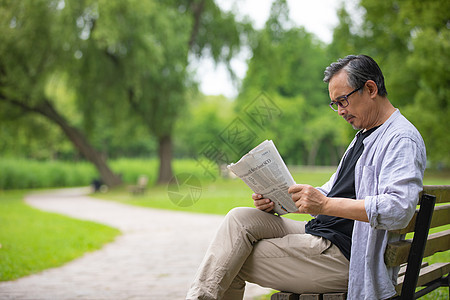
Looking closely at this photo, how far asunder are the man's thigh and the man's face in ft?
1.92

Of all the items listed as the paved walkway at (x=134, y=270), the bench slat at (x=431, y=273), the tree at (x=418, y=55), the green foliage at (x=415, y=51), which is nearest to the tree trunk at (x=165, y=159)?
the green foliage at (x=415, y=51)

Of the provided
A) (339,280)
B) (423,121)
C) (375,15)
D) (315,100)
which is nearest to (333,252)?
(339,280)

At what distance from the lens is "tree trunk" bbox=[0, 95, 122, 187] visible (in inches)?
854

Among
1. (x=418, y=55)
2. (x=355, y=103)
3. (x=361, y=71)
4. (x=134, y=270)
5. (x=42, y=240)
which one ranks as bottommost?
(x=42, y=240)

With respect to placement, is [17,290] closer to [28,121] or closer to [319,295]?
[319,295]

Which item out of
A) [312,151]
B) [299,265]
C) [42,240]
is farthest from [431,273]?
[312,151]

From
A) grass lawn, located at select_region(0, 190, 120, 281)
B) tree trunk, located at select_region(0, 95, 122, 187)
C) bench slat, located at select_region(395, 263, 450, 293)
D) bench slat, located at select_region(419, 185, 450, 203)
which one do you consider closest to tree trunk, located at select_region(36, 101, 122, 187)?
→ tree trunk, located at select_region(0, 95, 122, 187)

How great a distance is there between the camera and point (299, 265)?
2.23 meters

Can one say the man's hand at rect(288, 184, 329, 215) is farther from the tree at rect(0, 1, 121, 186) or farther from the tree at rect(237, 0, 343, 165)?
the tree at rect(237, 0, 343, 165)

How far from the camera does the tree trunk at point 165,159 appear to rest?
2391cm

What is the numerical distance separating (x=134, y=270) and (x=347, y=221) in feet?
13.1

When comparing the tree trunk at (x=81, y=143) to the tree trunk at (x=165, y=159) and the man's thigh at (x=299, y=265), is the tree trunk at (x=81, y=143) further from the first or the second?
the man's thigh at (x=299, y=265)

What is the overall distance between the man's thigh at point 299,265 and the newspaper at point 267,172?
21 centimetres

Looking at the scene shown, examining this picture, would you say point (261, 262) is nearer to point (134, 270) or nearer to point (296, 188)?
point (296, 188)
